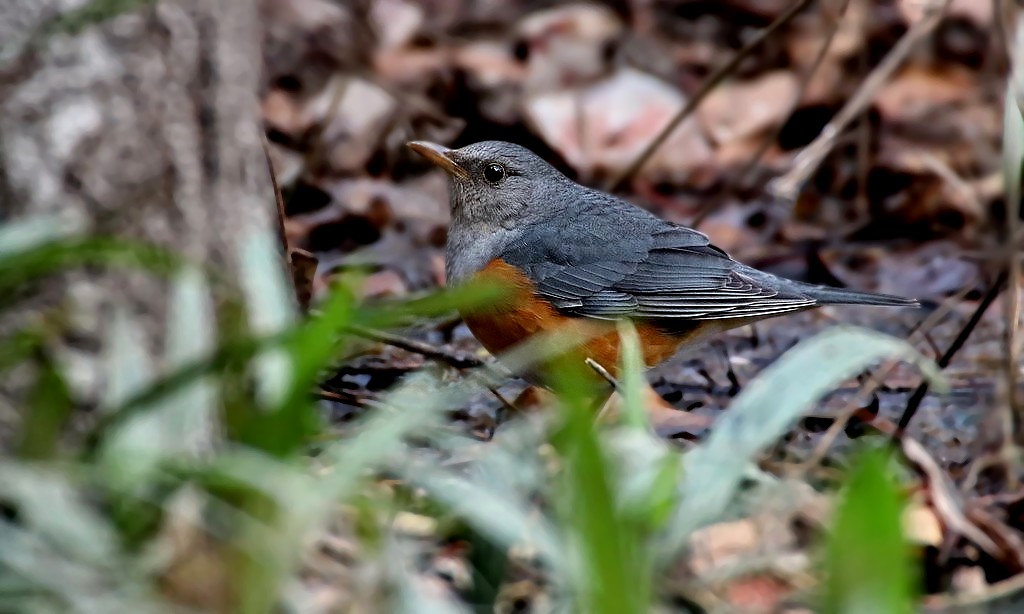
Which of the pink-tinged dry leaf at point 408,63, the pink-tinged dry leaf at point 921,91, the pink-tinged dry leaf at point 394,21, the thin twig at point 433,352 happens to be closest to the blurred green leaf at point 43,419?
the thin twig at point 433,352

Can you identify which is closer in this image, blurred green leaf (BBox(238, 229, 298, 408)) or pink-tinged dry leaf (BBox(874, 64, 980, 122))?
blurred green leaf (BBox(238, 229, 298, 408))

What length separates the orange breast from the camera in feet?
19.5

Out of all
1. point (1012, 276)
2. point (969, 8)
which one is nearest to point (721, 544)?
point (1012, 276)

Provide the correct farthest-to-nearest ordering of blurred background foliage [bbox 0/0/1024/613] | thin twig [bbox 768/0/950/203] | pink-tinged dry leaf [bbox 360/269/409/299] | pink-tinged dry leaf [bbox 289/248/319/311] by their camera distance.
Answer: pink-tinged dry leaf [bbox 360/269/409/299] < pink-tinged dry leaf [bbox 289/248/319/311] < thin twig [bbox 768/0/950/203] < blurred background foliage [bbox 0/0/1024/613]

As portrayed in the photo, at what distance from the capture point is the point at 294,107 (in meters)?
9.55

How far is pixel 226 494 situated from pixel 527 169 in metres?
4.45

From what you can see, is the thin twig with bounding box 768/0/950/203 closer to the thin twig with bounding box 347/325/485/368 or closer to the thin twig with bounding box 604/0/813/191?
the thin twig with bounding box 604/0/813/191

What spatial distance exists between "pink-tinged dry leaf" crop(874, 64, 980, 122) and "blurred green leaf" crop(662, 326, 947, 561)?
6.94m

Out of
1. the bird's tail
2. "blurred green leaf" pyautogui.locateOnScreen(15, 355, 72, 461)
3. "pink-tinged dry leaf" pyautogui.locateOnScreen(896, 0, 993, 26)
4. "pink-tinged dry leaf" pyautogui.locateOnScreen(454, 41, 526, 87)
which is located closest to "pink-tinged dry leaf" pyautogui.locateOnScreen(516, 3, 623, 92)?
→ "pink-tinged dry leaf" pyautogui.locateOnScreen(454, 41, 526, 87)

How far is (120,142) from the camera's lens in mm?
3701

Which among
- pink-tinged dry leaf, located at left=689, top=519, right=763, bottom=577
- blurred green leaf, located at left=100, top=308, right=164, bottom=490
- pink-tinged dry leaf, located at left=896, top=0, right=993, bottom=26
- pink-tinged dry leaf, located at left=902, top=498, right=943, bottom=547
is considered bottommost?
pink-tinged dry leaf, located at left=896, top=0, right=993, bottom=26

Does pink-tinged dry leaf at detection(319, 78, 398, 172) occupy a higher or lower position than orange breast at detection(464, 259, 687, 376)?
lower

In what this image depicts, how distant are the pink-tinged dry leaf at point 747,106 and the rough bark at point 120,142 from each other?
20.9 feet

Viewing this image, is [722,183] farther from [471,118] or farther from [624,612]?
[624,612]
